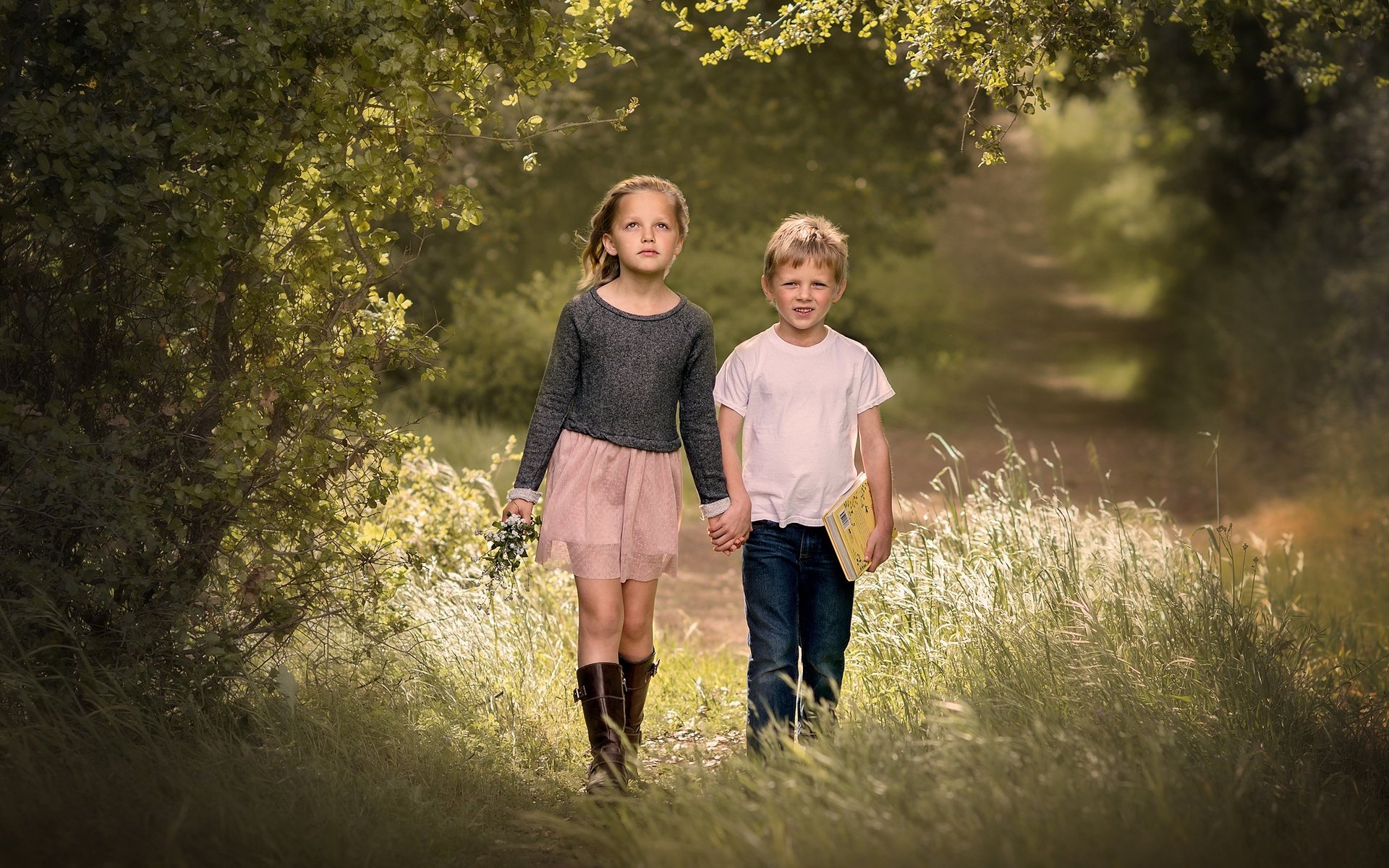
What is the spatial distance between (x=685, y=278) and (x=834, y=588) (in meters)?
10.6

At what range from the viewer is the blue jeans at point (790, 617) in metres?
3.85

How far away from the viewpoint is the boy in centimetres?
388

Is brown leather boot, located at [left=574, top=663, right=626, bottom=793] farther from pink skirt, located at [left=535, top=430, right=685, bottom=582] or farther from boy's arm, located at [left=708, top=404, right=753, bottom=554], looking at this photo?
boy's arm, located at [left=708, top=404, right=753, bottom=554]

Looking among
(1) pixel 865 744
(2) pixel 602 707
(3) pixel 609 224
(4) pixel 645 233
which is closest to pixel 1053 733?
(1) pixel 865 744

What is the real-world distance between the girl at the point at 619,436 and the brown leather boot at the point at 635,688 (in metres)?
0.11

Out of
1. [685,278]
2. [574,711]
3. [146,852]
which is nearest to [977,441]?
[685,278]

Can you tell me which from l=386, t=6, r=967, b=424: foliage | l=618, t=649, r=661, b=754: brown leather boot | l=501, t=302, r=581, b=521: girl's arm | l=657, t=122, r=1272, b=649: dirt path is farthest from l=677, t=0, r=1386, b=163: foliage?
l=386, t=6, r=967, b=424: foliage

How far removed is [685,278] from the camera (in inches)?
563

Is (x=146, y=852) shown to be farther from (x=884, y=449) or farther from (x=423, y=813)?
(x=884, y=449)

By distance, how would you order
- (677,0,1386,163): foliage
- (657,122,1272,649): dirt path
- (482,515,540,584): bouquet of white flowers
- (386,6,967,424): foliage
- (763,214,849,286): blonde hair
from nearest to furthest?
(482,515,540,584): bouquet of white flowers < (763,214,849,286): blonde hair < (677,0,1386,163): foliage < (657,122,1272,649): dirt path < (386,6,967,424): foliage

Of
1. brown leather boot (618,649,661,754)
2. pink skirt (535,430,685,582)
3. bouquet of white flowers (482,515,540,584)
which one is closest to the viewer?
bouquet of white flowers (482,515,540,584)

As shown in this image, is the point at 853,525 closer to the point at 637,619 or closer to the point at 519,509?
the point at 637,619

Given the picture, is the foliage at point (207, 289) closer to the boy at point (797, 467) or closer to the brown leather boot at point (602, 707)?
the brown leather boot at point (602, 707)

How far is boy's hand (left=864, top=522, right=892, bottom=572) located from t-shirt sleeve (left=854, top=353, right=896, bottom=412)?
14.6 inches
